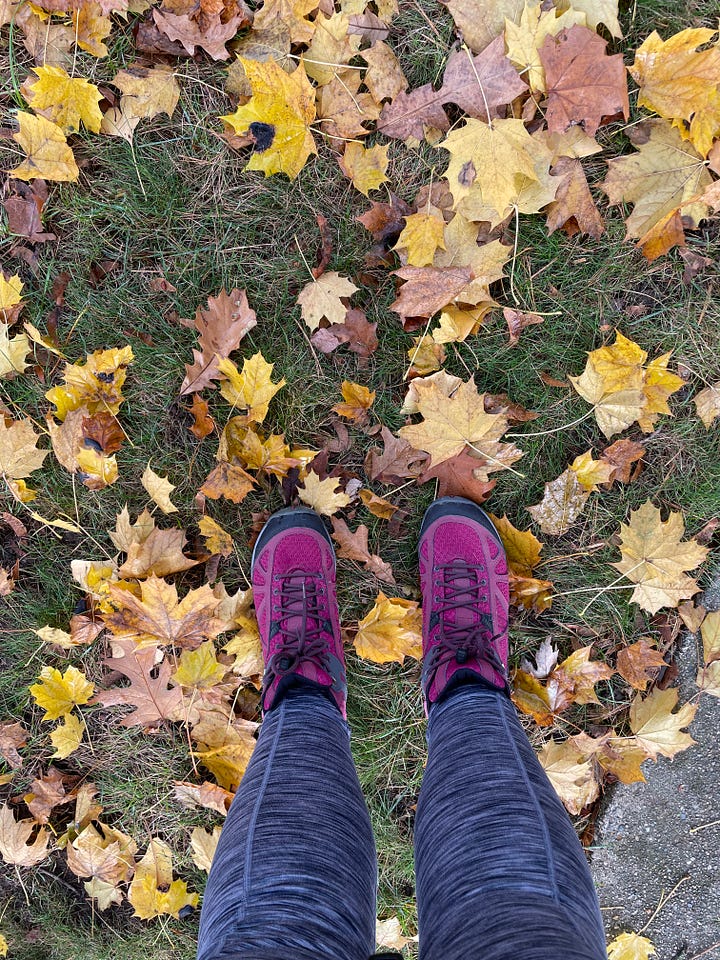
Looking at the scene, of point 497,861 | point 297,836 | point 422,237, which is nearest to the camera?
point 497,861

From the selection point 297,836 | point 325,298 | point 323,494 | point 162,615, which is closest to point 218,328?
point 325,298

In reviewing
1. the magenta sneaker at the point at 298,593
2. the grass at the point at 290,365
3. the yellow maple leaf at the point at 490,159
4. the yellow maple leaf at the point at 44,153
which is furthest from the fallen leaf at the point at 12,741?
the yellow maple leaf at the point at 490,159

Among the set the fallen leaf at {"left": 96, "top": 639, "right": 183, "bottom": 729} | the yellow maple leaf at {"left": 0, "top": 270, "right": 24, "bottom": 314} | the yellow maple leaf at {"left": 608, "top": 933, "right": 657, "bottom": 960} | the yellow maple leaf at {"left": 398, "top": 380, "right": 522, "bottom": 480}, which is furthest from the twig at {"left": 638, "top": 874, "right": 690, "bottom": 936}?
the yellow maple leaf at {"left": 0, "top": 270, "right": 24, "bottom": 314}

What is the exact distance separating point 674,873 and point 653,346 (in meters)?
1.62

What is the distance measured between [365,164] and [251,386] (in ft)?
2.36

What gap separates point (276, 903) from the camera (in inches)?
45.1

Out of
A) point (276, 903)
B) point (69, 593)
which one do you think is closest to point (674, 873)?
point (276, 903)

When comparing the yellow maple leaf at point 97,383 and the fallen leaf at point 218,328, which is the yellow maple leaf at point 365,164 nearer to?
the fallen leaf at point 218,328

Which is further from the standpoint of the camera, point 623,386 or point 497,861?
point 623,386

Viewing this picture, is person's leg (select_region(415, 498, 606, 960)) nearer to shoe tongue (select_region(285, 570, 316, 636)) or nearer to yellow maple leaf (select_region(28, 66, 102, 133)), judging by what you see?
shoe tongue (select_region(285, 570, 316, 636))

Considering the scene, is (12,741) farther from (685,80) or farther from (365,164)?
(685,80)

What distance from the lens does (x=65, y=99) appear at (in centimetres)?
184

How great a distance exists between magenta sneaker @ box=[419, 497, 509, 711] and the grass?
0.29ft

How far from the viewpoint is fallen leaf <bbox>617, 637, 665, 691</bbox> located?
1.89 meters
